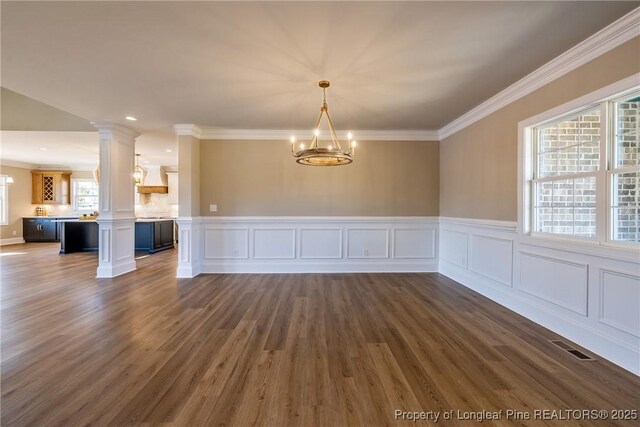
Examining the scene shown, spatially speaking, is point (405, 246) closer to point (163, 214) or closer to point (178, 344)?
point (178, 344)

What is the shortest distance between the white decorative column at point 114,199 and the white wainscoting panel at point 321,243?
11.3ft

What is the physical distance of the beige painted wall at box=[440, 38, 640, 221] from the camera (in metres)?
2.38

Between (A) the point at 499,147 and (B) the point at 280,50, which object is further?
(A) the point at 499,147

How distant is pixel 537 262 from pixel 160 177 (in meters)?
11.0

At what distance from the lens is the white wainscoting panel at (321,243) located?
5.45 m

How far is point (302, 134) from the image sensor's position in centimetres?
532

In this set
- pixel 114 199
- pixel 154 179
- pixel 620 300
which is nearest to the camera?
pixel 620 300

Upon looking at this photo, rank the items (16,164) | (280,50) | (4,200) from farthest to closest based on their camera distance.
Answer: (16,164), (4,200), (280,50)

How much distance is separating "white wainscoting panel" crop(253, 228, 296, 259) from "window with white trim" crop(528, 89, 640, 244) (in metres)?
3.79

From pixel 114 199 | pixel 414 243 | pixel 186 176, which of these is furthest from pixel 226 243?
pixel 414 243

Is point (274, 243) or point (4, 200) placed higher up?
point (4, 200)

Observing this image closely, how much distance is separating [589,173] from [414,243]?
123 inches

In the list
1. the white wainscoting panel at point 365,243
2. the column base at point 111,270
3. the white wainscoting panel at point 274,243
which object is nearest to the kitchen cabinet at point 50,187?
the column base at point 111,270

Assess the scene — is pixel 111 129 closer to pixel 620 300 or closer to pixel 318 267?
pixel 318 267
